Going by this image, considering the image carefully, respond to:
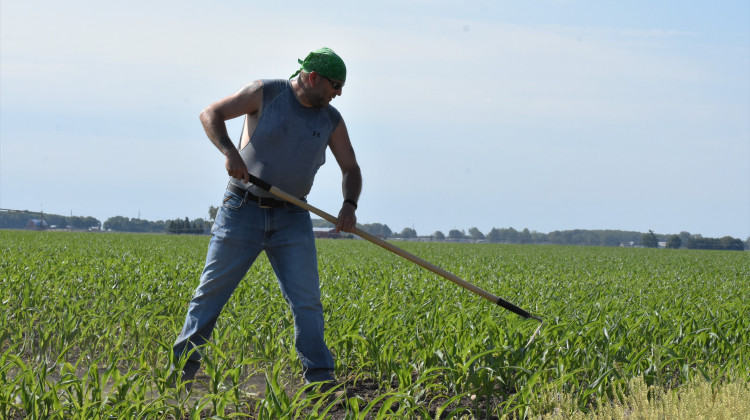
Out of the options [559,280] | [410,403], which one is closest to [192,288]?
[410,403]

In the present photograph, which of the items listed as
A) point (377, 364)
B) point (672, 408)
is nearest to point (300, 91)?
point (377, 364)

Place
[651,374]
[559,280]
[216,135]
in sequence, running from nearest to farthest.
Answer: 1. [216,135]
2. [651,374]
3. [559,280]

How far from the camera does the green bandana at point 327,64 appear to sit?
4.34m

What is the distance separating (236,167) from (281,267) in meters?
0.76

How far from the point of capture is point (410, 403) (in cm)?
401

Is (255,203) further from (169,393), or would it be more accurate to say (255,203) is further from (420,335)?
(420,335)

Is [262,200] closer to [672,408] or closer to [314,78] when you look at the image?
[314,78]

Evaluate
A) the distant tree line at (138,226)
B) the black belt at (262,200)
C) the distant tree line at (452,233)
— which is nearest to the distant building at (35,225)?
the distant tree line at (452,233)

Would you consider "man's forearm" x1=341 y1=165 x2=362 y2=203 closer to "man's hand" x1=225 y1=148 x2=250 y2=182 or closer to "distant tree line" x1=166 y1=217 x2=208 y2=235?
"man's hand" x1=225 y1=148 x2=250 y2=182

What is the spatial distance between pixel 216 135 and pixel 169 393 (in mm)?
1551

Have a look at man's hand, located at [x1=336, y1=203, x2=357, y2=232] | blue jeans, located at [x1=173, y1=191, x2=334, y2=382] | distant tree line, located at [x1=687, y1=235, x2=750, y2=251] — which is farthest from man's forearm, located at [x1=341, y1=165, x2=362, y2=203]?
distant tree line, located at [x1=687, y1=235, x2=750, y2=251]

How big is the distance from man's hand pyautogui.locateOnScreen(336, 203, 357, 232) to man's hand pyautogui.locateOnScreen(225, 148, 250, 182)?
2.37ft

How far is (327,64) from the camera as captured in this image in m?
4.33

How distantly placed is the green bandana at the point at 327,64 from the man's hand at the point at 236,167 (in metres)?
0.70
